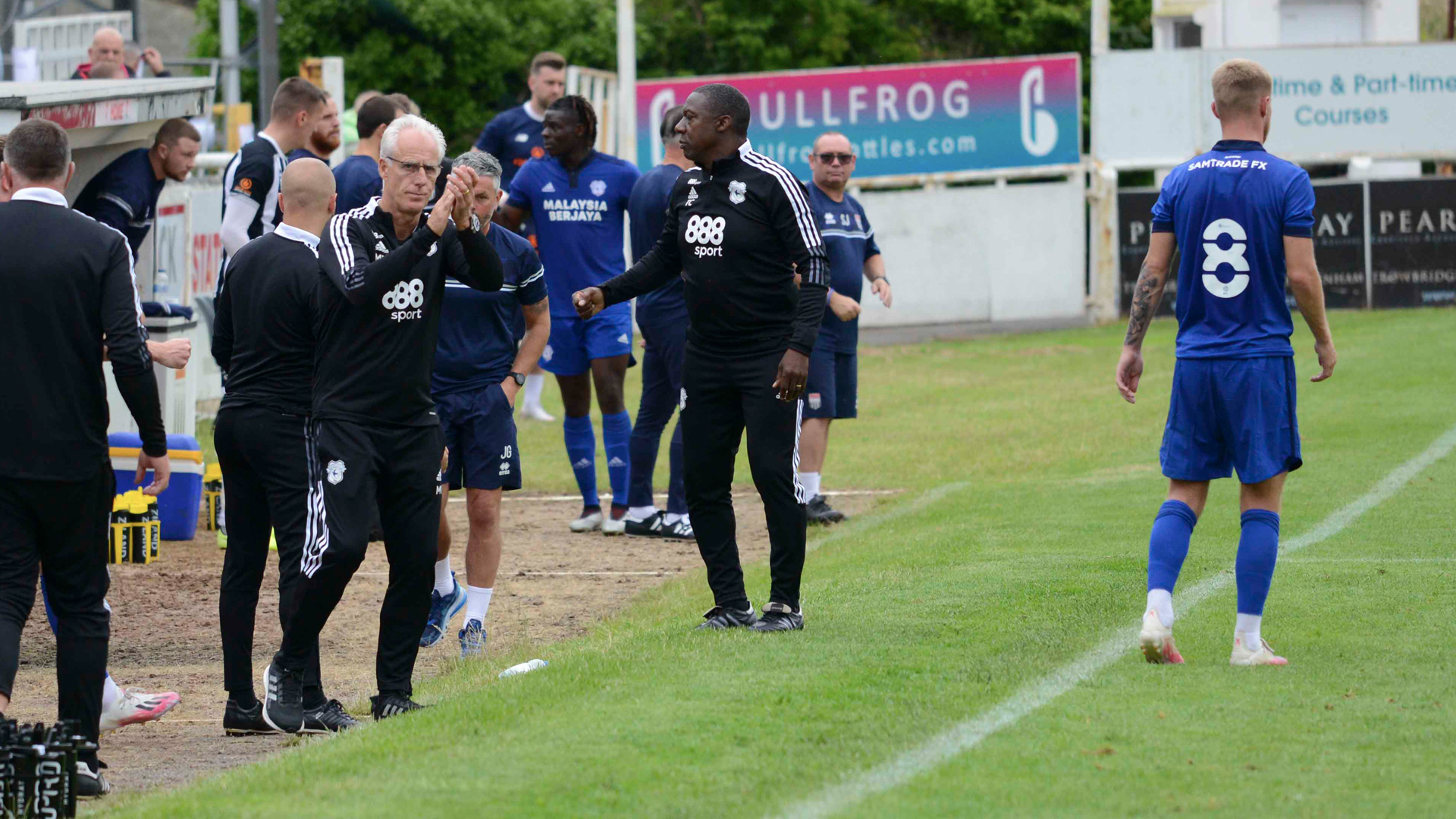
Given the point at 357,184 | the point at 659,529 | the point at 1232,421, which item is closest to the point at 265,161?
the point at 357,184

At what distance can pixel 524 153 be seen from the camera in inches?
585

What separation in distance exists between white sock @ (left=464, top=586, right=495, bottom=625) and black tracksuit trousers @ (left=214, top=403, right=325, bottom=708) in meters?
1.40

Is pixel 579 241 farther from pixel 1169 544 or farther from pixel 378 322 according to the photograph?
pixel 1169 544

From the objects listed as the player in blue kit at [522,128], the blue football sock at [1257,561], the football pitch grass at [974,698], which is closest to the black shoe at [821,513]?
the football pitch grass at [974,698]

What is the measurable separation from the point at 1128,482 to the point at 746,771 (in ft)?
25.2

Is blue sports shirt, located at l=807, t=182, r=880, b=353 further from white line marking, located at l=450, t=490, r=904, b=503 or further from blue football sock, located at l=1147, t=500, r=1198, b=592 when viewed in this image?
blue football sock, located at l=1147, t=500, r=1198, b=592

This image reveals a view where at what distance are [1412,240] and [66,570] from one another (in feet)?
77.0

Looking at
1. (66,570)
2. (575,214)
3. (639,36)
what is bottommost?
(66,570)

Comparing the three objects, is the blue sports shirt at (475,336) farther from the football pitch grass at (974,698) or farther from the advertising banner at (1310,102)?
the advertising banner at (1310,102)

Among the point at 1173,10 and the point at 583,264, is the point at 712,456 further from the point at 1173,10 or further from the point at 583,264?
the point at 1173,10

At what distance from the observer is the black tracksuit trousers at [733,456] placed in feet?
24.0

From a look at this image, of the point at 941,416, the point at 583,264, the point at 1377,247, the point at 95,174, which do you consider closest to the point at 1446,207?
the point at 1377,247

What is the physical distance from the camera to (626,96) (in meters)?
26.5

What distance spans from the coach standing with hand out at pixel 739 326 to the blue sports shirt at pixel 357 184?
2821 mm
